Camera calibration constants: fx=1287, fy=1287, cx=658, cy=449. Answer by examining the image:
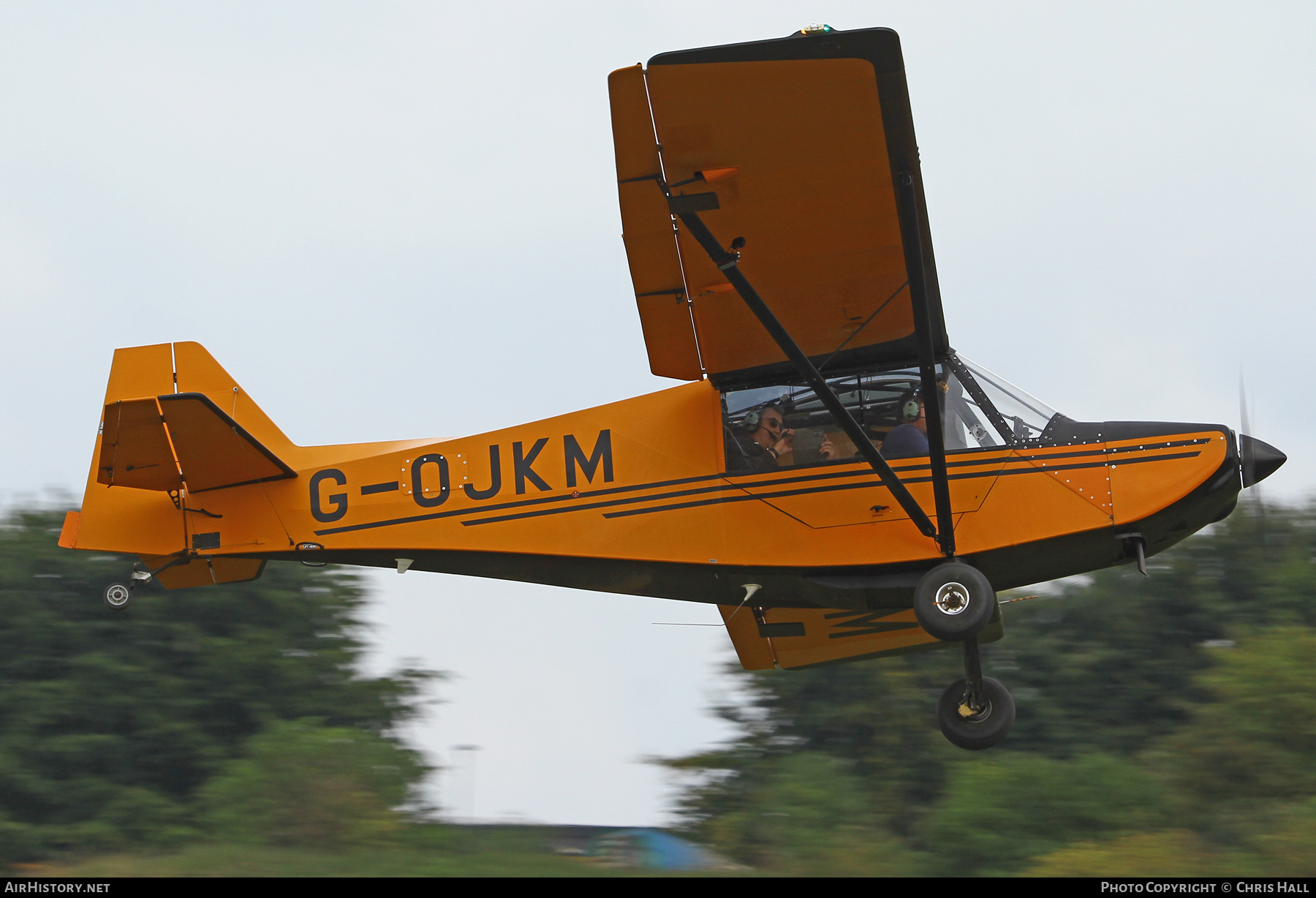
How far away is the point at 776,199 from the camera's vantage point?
7.01 m

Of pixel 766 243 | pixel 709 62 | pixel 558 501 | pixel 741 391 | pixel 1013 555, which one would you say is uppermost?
pixel 709 62

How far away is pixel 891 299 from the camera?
7.73m

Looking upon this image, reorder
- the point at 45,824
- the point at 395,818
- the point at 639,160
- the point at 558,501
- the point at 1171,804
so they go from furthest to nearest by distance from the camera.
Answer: the point at 45,824 → the point at 1171,804 → the point at 395,818 → the point at 558,501 → the point at 639,160

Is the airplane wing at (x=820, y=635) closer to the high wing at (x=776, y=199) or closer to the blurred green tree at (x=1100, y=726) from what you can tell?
the high wing at (x=776, y=199)

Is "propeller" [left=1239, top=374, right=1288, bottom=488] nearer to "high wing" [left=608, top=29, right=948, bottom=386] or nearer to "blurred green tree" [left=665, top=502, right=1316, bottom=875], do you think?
"high wing" [left=608, top=29, right=948, bottom=386]

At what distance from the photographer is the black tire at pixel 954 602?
23.9ft

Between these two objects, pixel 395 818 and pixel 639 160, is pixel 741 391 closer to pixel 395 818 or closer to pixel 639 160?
pixel 639 160

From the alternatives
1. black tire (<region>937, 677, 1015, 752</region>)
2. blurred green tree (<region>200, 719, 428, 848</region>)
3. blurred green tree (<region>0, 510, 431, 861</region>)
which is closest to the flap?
black tire (<region>937, 677, 1015, 752</region>)

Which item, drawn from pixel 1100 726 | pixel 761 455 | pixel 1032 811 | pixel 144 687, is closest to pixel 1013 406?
pixel 761 455

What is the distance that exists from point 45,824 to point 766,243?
56.1 feet

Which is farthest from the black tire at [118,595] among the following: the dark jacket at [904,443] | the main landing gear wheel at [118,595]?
the dark jacket at [904,443]

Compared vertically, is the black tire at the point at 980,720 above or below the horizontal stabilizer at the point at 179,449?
below

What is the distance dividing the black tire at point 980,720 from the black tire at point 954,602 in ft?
3.86
